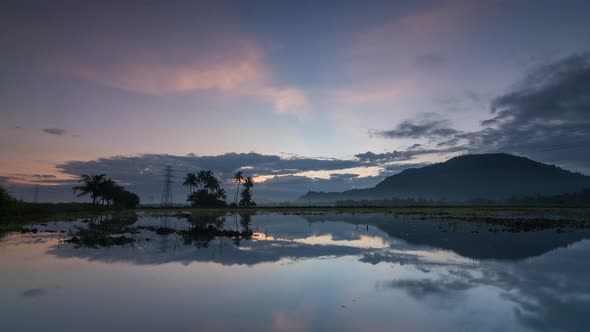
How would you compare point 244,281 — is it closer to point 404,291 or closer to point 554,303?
point 404,291

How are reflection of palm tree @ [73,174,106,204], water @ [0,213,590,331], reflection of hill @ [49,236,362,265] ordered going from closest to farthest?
1. water @ [0,213,590,331]
2. reflection of hill @ [49,236,362,265]
3. reflection of palm tree @ [73,174,106,204]

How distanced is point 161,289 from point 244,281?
3216mm

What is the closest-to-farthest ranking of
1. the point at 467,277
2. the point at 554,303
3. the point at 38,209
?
the point at 554,303 → the point at 467,277 → the point at 38,209

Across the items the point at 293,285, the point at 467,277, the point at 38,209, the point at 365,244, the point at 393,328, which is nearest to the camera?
the point at 393,328

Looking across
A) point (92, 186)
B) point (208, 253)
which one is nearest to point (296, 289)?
point (208, 253)

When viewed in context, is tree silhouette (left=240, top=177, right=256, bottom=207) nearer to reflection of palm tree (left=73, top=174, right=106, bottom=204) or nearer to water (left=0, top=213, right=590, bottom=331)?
reflection of palm tree (left=73, top=174, right=106, bottom=204)

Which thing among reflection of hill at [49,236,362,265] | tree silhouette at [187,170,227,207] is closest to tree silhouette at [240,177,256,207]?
tree silhouette at [187,170,227,207]

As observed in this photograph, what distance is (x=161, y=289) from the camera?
12.1 meters

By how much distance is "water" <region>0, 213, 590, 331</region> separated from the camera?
8.98 meters

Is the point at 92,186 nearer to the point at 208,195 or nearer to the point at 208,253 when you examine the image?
the point at 208,195

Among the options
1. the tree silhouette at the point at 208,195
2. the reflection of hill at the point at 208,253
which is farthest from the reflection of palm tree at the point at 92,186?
the reflection of hill at the point at 208,253

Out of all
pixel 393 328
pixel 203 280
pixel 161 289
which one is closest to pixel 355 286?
pixel 393 328

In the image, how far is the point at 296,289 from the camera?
12.1m

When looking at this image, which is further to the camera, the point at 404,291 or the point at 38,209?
the point at 38,209
